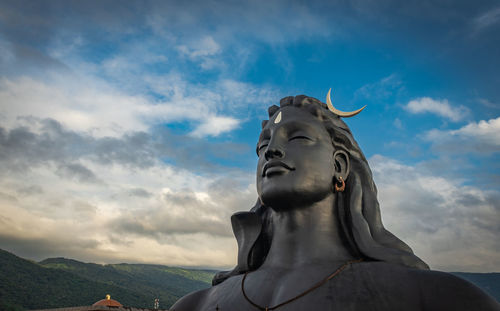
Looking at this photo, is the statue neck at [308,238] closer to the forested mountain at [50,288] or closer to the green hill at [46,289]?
the forested mountain at [50,288]

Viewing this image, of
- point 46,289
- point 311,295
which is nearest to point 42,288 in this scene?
point 46,289

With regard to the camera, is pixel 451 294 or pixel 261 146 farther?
pixel 261 146

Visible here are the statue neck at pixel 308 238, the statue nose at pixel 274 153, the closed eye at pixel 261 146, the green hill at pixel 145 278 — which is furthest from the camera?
the green hill at pixel 145 278

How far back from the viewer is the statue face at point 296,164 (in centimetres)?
526

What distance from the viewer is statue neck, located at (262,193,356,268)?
5123mm

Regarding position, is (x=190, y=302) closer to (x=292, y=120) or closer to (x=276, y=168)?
(x=276, y=168)

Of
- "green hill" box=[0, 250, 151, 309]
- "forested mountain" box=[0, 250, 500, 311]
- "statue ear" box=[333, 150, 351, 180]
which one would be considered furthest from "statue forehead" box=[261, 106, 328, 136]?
"green hill" box=[0, 250, 151, 309]

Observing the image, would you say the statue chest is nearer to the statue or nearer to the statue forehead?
the statue

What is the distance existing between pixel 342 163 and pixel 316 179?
0.59m

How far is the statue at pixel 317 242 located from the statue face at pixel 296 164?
13 mm

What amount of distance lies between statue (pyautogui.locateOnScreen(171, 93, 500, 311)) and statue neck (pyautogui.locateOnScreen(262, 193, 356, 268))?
12 millimetres

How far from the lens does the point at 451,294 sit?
13.1 ft

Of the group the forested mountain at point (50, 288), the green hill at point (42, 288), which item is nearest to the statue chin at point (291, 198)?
the forested mountain at point (50, 288)

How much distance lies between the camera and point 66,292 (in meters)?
52.8
